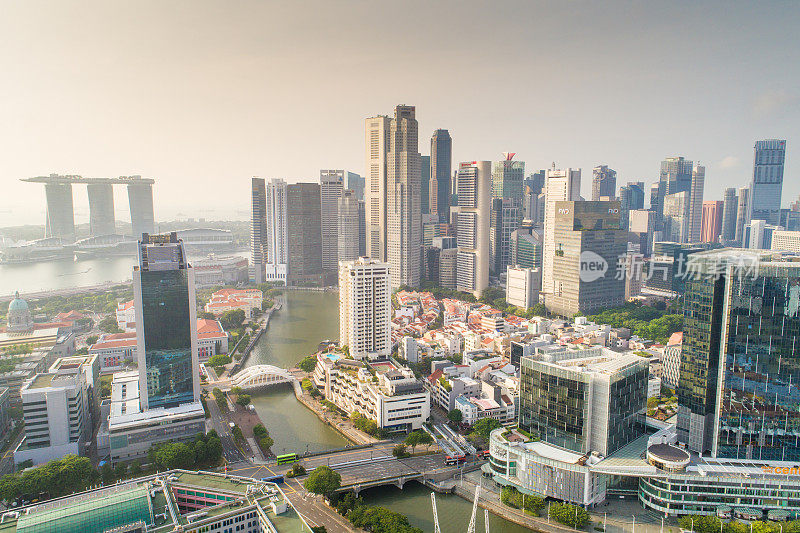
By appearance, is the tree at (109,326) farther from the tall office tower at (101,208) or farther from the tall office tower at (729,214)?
the tall office tower at (729,214)

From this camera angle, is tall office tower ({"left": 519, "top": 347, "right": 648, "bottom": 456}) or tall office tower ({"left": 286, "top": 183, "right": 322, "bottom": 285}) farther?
tall office tower ({"left": 286, "top": 183, "right": 322, "bottom": 285})

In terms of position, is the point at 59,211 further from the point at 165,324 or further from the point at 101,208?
the point at 165,324

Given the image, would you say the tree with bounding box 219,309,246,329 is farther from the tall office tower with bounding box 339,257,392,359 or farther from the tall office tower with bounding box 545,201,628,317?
the tall office tower with bounding box 545,201,628,317

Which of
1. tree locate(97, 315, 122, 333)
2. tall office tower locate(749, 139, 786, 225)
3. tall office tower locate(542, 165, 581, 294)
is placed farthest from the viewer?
tall office tower locate(749, 139, 786, 225)

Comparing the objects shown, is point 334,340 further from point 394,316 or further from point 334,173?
point 334,173

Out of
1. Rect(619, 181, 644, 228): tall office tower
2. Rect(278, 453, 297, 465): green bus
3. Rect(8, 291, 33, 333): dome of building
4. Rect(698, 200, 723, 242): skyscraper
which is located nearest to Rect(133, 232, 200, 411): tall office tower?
Rect(278, 453, 297, 465): green bus

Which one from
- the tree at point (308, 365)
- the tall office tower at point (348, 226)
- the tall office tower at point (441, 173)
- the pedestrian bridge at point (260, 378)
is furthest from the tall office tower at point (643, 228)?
the pedestrian bridge at point (260, 378)
